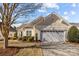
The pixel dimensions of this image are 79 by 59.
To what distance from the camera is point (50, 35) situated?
1.86m

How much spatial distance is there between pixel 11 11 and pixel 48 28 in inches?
16.1

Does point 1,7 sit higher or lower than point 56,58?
higher

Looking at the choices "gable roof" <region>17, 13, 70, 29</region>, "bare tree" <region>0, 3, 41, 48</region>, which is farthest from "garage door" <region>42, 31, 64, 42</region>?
"bare tree" <region>0, 3, 41, 48</region>

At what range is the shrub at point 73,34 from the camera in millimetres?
1826

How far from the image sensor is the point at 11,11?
1858 mm

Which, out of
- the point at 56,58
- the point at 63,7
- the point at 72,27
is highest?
the point at 63,7

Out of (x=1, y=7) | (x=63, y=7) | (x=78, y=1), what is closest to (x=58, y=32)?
(x=63, y=7)

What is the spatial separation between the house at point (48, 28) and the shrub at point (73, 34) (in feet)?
0.13

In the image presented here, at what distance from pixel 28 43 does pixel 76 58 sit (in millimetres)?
498

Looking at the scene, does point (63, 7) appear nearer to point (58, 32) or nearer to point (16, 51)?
point (58, 32)

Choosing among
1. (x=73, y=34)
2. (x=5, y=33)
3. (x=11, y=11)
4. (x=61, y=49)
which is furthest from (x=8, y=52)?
(x=73, y=34)

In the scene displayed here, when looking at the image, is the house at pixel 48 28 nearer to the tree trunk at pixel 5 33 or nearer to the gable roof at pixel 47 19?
the gable roof at pixel 47 19

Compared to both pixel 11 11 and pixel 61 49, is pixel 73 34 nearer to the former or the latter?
pixel 61 49

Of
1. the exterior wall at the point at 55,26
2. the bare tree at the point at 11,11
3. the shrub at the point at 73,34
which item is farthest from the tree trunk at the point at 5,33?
the shrub at the point at 73,34
